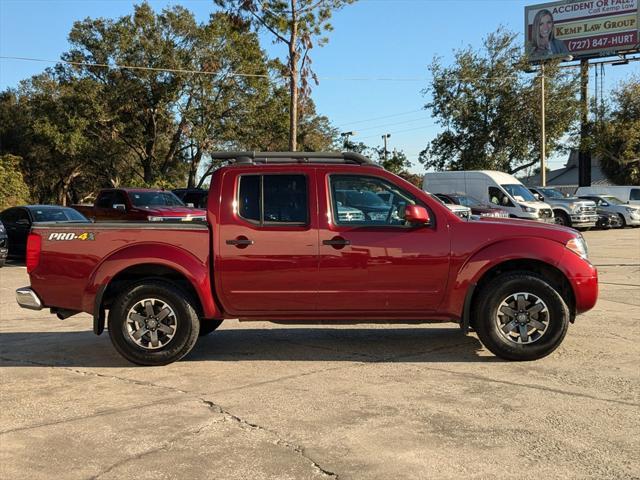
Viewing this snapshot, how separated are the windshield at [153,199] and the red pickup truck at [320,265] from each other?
12725mm

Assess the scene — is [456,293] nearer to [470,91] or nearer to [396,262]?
[396,262]

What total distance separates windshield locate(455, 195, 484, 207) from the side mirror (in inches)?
722

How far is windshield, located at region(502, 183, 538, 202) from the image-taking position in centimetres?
2433

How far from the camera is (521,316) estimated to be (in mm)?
6203

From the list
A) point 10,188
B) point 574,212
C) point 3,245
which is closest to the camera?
point 3,245

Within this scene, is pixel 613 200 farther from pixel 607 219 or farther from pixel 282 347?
pixel 282 347

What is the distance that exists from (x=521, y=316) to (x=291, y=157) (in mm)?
2664

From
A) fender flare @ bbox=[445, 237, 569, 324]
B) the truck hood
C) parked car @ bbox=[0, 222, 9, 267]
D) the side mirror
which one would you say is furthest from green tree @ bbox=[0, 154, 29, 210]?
the truck hood

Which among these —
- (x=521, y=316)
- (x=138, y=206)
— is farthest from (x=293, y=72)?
(x=521, y=316)

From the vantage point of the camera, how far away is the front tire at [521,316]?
614cm

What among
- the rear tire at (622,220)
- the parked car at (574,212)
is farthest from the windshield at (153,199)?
the rear tire at (622,220)

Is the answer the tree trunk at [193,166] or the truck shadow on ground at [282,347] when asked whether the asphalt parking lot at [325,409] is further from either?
the tree trunk at [193,166]

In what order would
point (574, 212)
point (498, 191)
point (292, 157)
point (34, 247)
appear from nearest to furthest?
point (34, 247) → point (292, 157) → point (498, 191) → point (574, 212)

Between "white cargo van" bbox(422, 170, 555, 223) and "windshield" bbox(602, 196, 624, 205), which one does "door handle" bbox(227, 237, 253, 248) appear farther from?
"windshield" bbox(602, 196, 624, 205)
